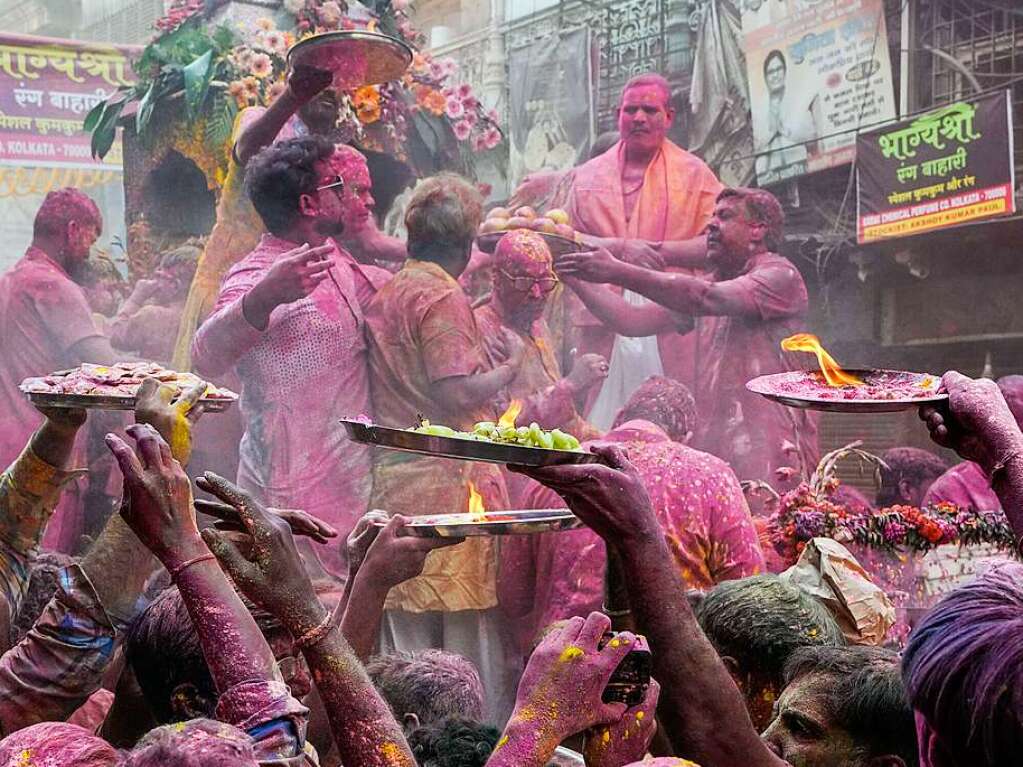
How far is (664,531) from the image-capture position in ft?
14.6

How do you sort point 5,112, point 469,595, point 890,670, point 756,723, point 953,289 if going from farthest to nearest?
point 953,289, point 469,595, point 5,112, point 756,723, point 890,670

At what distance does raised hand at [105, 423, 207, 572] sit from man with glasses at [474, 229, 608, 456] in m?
4.40

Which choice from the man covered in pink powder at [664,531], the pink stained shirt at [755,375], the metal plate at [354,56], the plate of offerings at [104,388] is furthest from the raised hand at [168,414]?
the pink stained shirt at [755,375]

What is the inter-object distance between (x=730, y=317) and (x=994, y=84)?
1.98m

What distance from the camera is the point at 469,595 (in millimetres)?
5793

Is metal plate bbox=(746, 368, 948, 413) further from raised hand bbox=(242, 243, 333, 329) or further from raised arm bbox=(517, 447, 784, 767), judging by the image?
raised hand bbox=(242, 243, 333, 329)

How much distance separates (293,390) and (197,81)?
1747 mm

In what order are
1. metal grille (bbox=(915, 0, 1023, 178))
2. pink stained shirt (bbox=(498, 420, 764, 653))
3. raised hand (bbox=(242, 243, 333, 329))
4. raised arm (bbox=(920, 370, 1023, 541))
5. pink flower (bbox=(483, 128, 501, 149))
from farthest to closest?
1. pink flower (bbox=(483, 128, 501, 149))
2. metal grille (bbox=(915, 0, 1023, 178))
3. raised hand (bbox=(242, 243, 333, 329))
4. pink stained shirt (bbox=(498, 420, 764, 653))
5. raised arm (bbox=(920, 370, 1023, 541))

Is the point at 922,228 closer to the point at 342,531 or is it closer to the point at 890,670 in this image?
the point at 342,531

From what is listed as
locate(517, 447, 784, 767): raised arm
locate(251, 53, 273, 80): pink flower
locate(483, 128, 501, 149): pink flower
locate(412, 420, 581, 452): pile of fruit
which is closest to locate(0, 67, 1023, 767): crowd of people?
locate(517, 447, 784, 767): raised arm

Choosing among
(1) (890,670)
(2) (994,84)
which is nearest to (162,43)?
(2) (994,84)

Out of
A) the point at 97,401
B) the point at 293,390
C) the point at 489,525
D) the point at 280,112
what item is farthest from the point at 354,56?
the point at 489,525

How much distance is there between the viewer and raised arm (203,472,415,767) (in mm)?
1649

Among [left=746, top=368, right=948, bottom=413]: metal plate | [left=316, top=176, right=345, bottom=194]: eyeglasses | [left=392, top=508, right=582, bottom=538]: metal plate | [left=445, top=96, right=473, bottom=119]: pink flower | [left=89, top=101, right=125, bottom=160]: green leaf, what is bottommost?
[left=392, top=508, right=582, bottom=538]: metal plate
